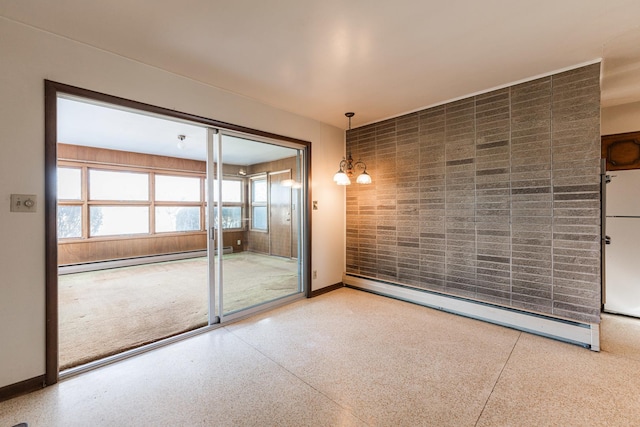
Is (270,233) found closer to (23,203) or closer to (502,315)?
(23,203)

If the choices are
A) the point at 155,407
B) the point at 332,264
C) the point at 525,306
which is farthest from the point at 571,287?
the point at 155,407

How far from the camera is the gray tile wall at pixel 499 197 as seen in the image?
2.54 meters

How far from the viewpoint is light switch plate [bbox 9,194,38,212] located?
1925mm

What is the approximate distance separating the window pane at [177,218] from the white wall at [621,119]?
26.8 ft

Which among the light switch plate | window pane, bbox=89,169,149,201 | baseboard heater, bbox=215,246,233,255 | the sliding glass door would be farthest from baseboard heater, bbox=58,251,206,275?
the light switch plate

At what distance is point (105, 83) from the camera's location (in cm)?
228

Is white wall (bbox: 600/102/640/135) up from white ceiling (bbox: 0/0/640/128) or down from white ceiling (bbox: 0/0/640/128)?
down

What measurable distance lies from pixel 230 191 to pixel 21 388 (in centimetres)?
232

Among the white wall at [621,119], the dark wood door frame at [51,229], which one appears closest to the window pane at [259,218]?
the dark wood door frame at [51,229]

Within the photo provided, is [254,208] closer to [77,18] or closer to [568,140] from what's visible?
[77,18]

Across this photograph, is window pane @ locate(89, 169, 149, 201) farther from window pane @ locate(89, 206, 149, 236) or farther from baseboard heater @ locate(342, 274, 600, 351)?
baseboard heater @ locate(342, 274, 600, 351)

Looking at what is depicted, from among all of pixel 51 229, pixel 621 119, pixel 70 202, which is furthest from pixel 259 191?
pixel 621 119

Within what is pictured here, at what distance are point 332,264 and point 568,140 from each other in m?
3.23

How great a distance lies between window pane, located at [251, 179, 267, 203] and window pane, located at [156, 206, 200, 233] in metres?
4.35
